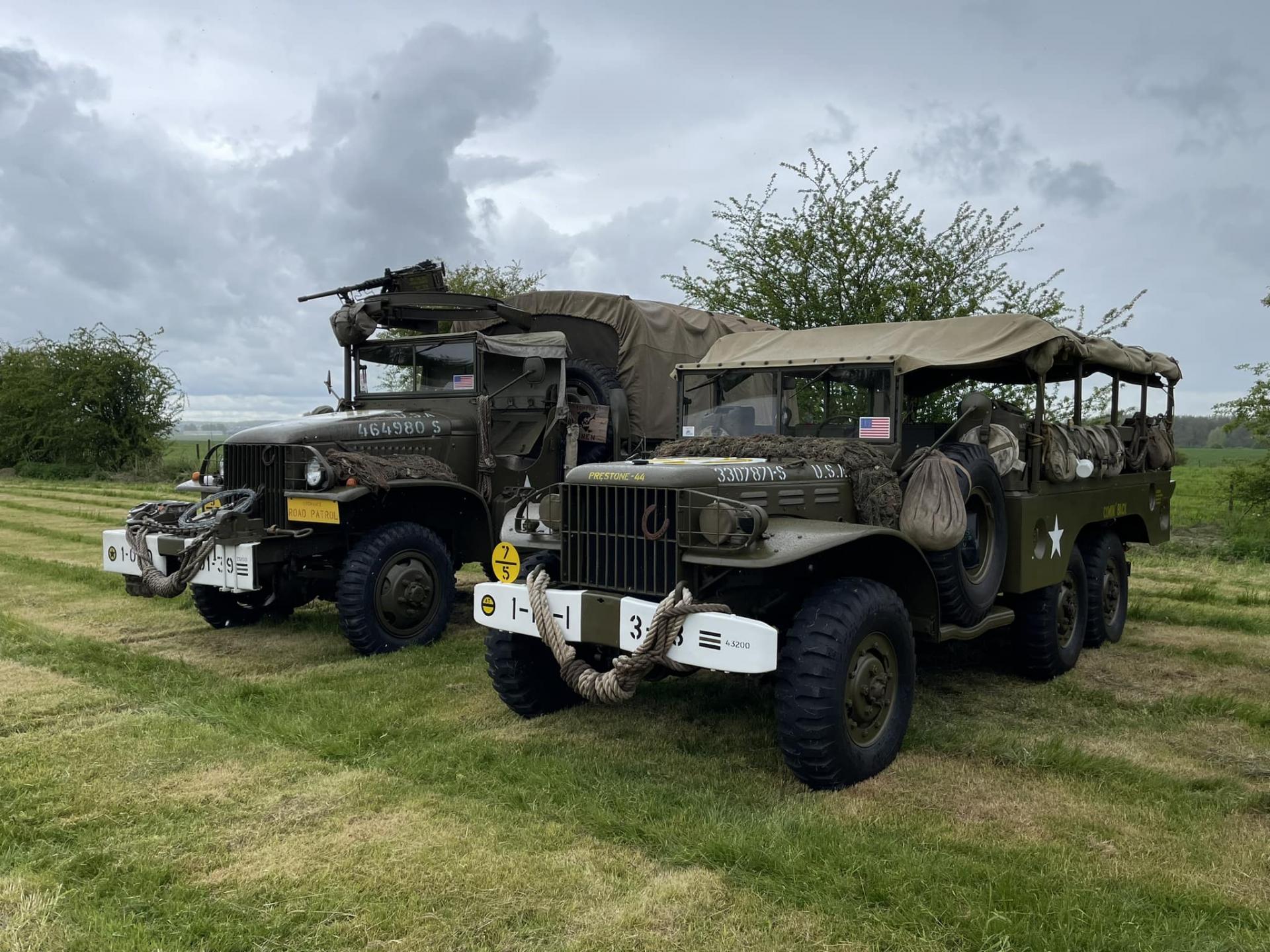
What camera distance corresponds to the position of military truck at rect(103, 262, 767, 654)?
6.84 metres

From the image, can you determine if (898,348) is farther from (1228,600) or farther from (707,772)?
(1228,600)

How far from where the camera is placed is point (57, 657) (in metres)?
6.48

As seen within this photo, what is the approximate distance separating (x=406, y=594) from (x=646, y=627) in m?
3.22

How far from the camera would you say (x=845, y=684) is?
13.9ft

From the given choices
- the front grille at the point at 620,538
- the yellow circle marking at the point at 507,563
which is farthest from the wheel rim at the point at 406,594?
the front grille at the point at 620,538

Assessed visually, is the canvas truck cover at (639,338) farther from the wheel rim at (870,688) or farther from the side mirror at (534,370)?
the wheel rim at (870,688)

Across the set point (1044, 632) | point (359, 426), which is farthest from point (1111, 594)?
point (359, 426)

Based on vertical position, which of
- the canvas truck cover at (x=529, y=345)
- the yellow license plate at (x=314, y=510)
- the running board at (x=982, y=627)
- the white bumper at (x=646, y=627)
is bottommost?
the running board at (x=982, y=627)

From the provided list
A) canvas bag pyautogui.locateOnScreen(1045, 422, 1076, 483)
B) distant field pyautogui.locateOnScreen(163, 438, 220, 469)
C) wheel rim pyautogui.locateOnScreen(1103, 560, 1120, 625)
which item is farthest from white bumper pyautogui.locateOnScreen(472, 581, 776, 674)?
distant field pyautogui.locateOnScreen(163, 438, 220, 469)

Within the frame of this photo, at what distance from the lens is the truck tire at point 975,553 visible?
508cm

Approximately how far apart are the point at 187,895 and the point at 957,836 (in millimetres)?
2629

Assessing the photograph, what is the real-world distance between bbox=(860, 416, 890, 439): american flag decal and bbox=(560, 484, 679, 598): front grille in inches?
58.5

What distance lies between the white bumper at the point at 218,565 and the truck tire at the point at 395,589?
1.85 feet

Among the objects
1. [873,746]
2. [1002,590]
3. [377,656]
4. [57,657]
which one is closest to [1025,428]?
[1002,590]
